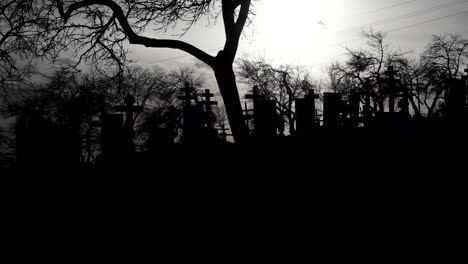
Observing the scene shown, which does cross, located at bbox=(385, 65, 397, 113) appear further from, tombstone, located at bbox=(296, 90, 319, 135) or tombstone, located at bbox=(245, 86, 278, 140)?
tombstone, located at bbox=(245, 86, 278, 140)

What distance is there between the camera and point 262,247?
4.25 metres

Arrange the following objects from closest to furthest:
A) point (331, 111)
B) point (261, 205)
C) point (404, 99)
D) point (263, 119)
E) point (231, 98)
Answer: point (261, 205)
point (263, 119)
point (331, 111)
point (231, 98)
point (404, 99)

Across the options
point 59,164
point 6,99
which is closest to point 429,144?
point 59,164

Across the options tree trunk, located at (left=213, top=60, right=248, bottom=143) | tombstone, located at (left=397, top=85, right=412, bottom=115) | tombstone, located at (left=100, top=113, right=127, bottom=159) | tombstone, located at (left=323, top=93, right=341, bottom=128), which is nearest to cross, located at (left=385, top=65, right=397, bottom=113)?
tombstone, located at (left=397, top=85, right=412, bottom=115)

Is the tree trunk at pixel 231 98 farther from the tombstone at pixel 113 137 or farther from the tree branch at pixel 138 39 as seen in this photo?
the tombstone at pixel 113 137

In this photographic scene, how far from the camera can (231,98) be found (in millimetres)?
10672

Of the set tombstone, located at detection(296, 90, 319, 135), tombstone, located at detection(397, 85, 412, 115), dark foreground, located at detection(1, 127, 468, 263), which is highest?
tombstone, located at detection(397, 85, 412, 115)

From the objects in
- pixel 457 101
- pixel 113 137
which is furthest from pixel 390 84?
pixel 113 137

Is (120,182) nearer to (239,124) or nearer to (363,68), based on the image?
(239,124)

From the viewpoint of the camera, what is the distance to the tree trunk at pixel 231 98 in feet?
33.4

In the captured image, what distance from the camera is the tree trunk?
33.4 ft

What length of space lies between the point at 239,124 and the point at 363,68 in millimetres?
27416

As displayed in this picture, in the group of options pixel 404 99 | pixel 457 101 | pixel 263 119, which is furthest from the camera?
pixel 404 99

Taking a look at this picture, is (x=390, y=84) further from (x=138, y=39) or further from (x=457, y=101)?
(x=138, y=39)
